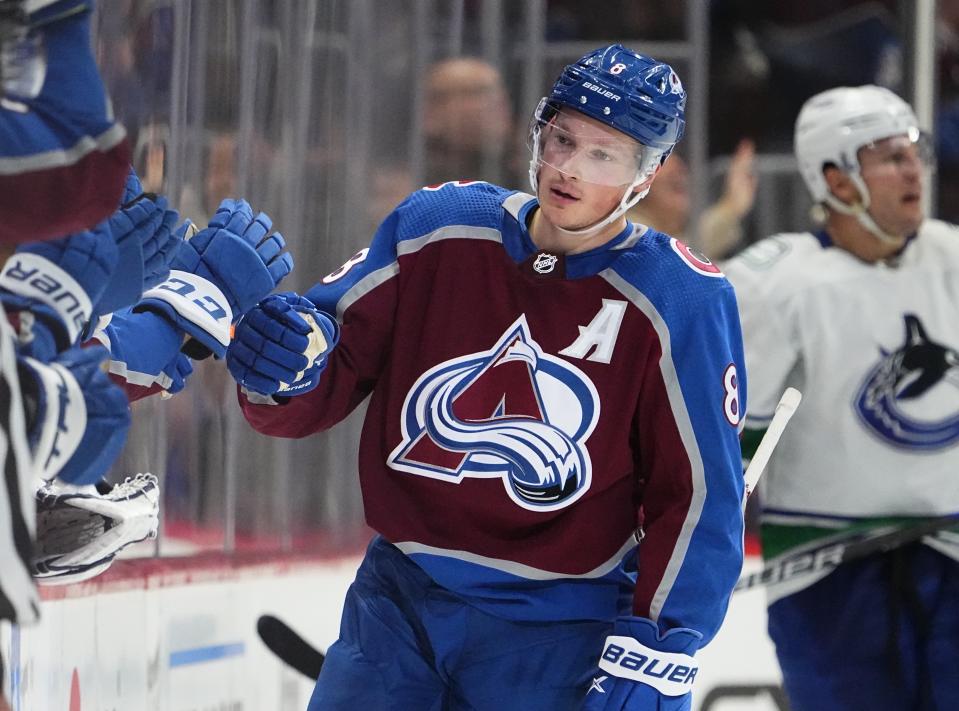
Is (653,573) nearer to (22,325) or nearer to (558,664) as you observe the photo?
(558,664)

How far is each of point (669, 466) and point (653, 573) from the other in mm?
128

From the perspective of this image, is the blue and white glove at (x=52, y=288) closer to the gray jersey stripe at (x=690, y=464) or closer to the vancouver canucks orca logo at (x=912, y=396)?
the gray jersey stripe at (x=690, y=464)

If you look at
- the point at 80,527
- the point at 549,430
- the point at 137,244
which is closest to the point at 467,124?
the point at 549,430

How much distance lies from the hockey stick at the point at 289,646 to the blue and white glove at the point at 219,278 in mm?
961

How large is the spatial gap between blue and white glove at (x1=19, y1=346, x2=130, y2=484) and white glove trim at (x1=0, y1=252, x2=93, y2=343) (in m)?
0.03

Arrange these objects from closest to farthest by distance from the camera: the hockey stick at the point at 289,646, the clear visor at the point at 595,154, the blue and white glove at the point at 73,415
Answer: the blue and white glove at the point at 73,415
the clear visor at the point at 595,154
the hockey stick at the point at 289,646

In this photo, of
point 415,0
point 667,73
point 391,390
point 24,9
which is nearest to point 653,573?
point 391,390

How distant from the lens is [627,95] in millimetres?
1937

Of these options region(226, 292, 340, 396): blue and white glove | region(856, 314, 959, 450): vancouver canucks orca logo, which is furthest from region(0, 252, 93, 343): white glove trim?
region(856, 314, 959, 450): vancouver canucks orca logo

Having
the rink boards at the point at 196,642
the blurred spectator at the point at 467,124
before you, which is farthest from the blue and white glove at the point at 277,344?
the blurred spectator at the point at 467,124

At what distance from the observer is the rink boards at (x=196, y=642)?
73.2 inches

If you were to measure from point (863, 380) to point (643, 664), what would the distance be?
114 cm

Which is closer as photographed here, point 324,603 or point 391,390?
point 391,390

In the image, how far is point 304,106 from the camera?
2.82 metres
